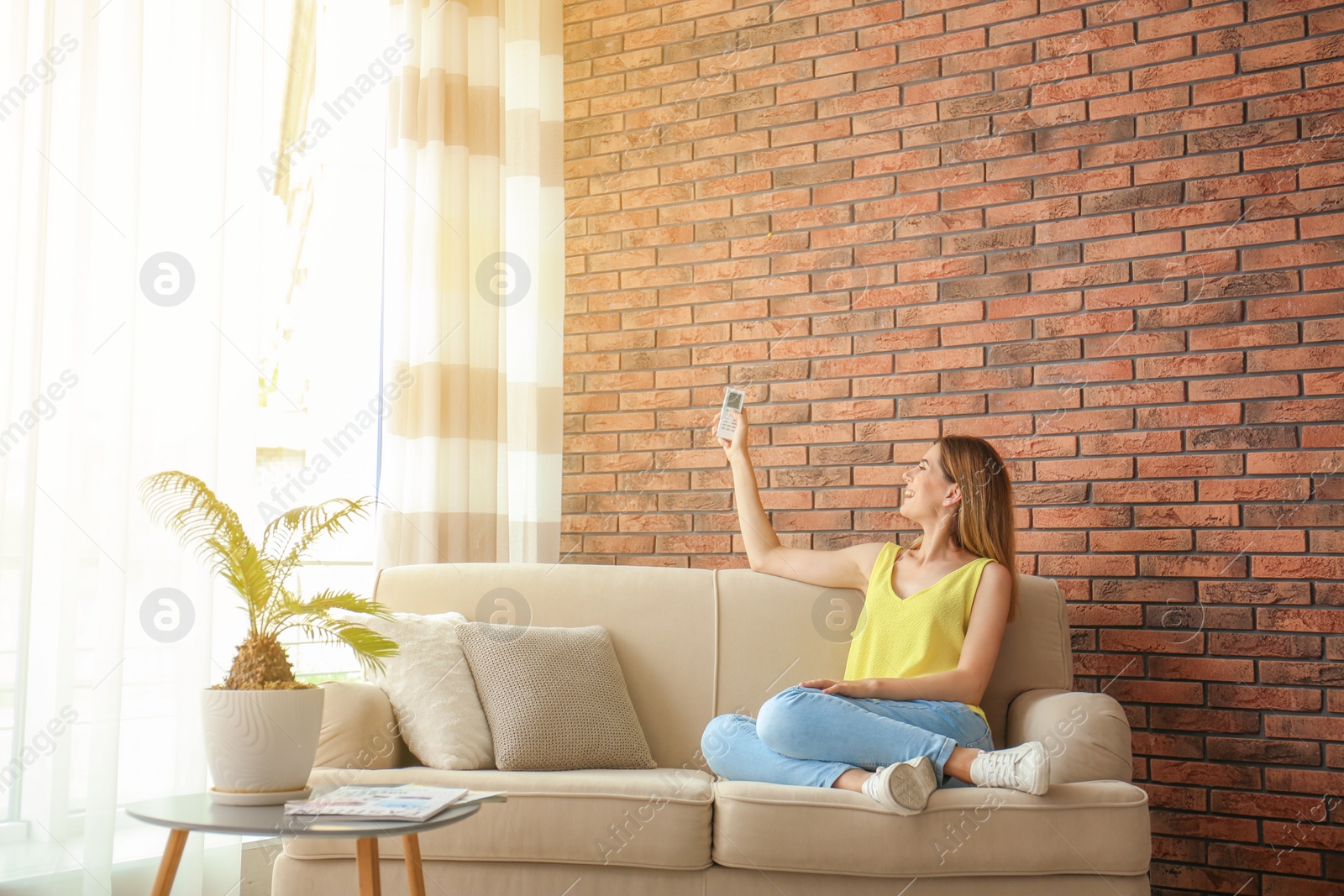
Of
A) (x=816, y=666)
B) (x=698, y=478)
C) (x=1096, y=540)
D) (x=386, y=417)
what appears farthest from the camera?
(x=698, y=478)

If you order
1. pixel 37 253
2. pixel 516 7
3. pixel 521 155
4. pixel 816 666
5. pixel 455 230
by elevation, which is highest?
pixel 516 7

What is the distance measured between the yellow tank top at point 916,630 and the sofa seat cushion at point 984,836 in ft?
1.32

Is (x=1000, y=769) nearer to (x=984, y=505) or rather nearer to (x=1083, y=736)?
(x=1083, y=736)

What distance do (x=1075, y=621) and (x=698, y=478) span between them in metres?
1.17

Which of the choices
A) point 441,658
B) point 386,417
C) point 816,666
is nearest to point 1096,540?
point 816,666

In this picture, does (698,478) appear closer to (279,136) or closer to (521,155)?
(521,155)

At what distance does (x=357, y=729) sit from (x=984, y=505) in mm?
1501

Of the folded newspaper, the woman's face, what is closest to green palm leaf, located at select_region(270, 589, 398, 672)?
the folded newspaper

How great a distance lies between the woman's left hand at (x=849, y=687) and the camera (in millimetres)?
2230

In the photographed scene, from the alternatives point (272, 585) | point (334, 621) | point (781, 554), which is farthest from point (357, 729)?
point (781, 554)

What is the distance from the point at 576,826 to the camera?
2.07 m

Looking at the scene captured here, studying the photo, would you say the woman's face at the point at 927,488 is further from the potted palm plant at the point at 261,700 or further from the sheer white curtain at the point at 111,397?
the sheer white curtain at the point at 111,397

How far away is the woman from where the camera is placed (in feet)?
6.82

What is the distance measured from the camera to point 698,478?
337 centimetres
